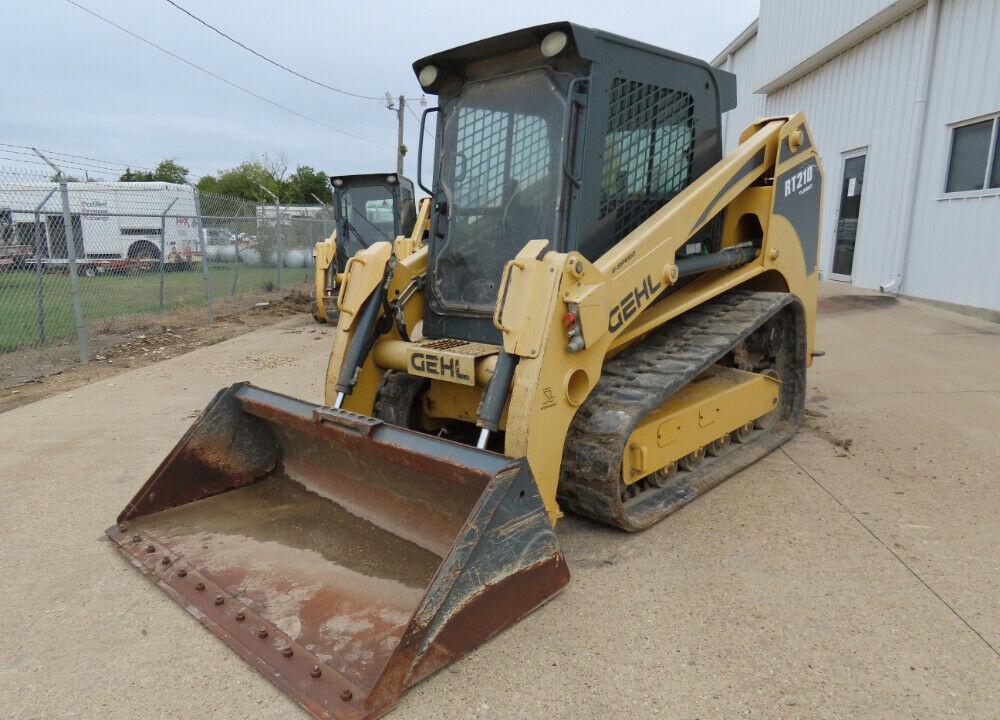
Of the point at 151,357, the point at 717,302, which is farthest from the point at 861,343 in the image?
the point at 151,357

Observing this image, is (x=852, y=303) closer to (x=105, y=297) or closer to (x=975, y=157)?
(x=975, y=157)

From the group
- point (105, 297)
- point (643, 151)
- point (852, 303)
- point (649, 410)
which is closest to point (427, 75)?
point (643, 151)

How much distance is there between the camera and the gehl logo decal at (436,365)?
3453mm

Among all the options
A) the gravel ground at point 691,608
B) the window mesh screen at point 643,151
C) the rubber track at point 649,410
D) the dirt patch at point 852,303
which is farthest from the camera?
the dirt patch at point 852,303

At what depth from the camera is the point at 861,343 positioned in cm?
833

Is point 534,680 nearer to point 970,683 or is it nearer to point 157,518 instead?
point 970,683

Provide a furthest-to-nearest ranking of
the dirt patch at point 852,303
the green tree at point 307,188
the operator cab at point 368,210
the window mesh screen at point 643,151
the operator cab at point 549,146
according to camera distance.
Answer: the green tree at point 307,188 → the operator cab at point 368,210 → the dirt patch at point 852,303 → the window mesh screen at point 643,151 → the operator cab at point 549,146

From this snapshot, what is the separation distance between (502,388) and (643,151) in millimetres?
1658

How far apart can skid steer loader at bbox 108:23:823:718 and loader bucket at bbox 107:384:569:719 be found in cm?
1

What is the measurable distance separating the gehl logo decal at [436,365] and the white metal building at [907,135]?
873cm

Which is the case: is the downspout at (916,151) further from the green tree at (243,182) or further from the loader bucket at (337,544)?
the green tree at (243,182)

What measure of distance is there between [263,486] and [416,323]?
1.26 meters

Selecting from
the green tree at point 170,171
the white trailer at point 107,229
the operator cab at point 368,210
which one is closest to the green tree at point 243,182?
the green tree at point 170,171

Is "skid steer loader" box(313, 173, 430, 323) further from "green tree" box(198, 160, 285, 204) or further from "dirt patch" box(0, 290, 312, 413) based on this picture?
"green tree" box(198, 160, 285, 204)
